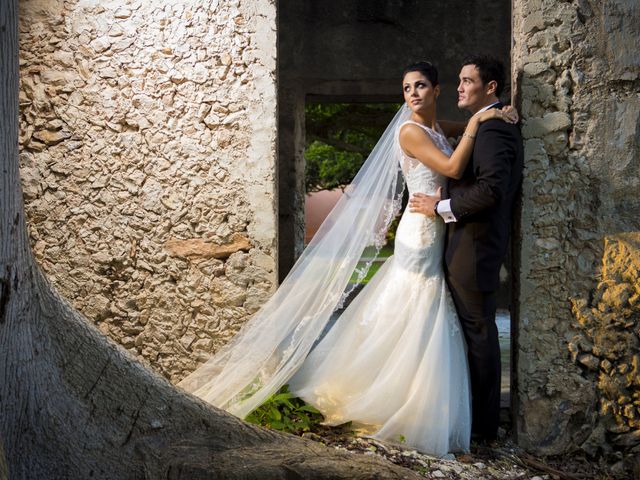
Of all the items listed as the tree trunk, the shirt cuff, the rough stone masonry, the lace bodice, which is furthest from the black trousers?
the tree trunk

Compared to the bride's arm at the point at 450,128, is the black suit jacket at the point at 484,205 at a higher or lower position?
lower

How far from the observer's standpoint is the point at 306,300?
4.24 meters

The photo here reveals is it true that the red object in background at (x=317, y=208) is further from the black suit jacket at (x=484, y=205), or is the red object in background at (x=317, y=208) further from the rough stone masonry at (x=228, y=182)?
the black suit jacket at (x=484, y=205)

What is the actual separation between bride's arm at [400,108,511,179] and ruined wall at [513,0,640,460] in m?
0.26

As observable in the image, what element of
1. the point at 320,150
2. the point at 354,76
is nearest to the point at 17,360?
the point at 354,76

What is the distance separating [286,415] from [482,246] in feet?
4.52

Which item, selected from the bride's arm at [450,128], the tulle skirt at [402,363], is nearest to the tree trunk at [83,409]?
the tulle skirt at [402,363]

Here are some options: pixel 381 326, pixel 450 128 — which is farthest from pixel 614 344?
pixel 450 128

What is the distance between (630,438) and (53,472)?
9.52 ft

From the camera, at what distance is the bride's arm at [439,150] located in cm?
385

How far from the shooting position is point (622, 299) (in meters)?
3.86

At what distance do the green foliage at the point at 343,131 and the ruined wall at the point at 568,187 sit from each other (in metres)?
6.76

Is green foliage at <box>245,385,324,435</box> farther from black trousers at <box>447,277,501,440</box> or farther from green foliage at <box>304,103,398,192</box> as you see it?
green foliage at <box>304,103,398,192</box>

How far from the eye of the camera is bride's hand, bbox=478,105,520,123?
12.4 ft
